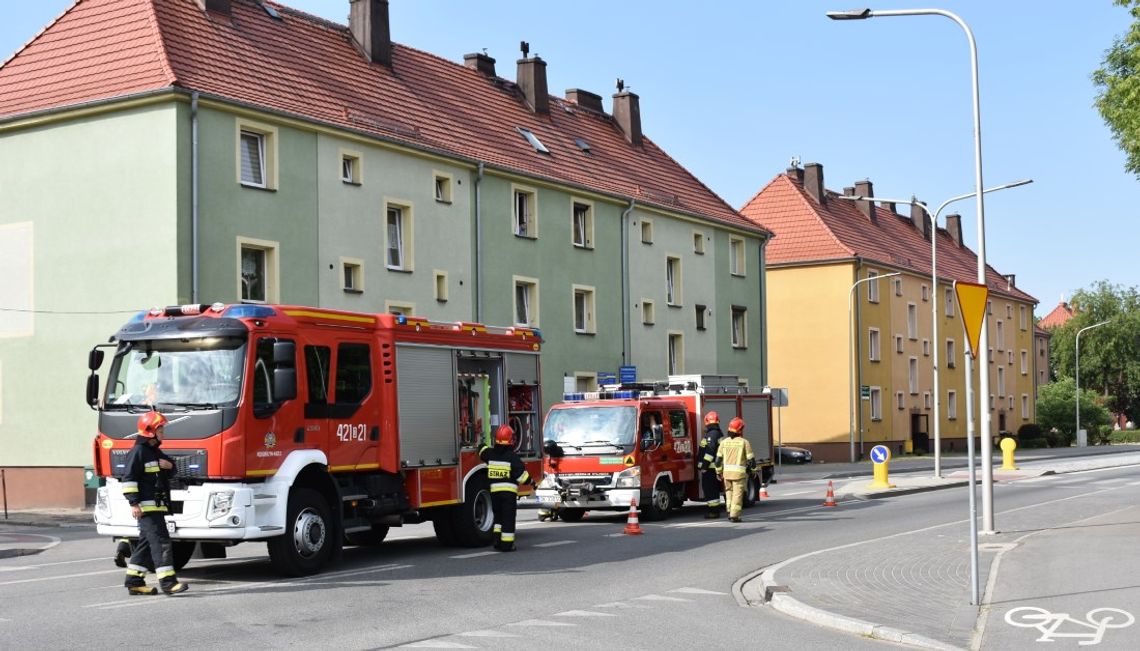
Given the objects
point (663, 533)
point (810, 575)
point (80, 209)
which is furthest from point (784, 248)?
point (810, 575)

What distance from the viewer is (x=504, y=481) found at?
55.2 ft

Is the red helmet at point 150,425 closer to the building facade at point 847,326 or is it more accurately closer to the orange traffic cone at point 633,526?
Answer: the orange traffic cone at point 633,526

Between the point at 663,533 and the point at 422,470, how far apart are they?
4798 millimetres

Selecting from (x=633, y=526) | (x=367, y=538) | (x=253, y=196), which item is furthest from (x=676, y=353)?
(x=367, y=538)

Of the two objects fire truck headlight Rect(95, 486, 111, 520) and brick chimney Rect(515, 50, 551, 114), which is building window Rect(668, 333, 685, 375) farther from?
fire truck headlight Rect(95, 486, 111, 520)

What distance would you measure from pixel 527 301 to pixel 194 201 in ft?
43.0

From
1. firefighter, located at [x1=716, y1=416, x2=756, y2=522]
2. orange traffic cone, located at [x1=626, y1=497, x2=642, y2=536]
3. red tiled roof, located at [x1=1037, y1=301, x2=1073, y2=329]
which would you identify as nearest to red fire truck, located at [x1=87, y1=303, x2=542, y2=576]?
orange traffic cone, located at [x1=626, y1=497, x2=642, y2=536]

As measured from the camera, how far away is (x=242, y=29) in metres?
32.6

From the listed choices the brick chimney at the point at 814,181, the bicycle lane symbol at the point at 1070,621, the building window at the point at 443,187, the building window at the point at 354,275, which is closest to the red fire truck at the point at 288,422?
the bicycle lane symbol at the point at 1070,621

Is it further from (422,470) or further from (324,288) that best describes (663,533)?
(324,288)

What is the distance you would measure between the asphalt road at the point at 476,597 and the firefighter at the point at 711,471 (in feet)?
5.14

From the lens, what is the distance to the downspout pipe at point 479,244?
36344mm

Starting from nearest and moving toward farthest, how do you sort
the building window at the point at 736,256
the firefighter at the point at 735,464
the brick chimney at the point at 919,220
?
the firefighter at the point at 735,464
the building window at the point at 736,256
the brick chimney at the point at 919,220

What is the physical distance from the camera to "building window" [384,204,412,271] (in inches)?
1335
